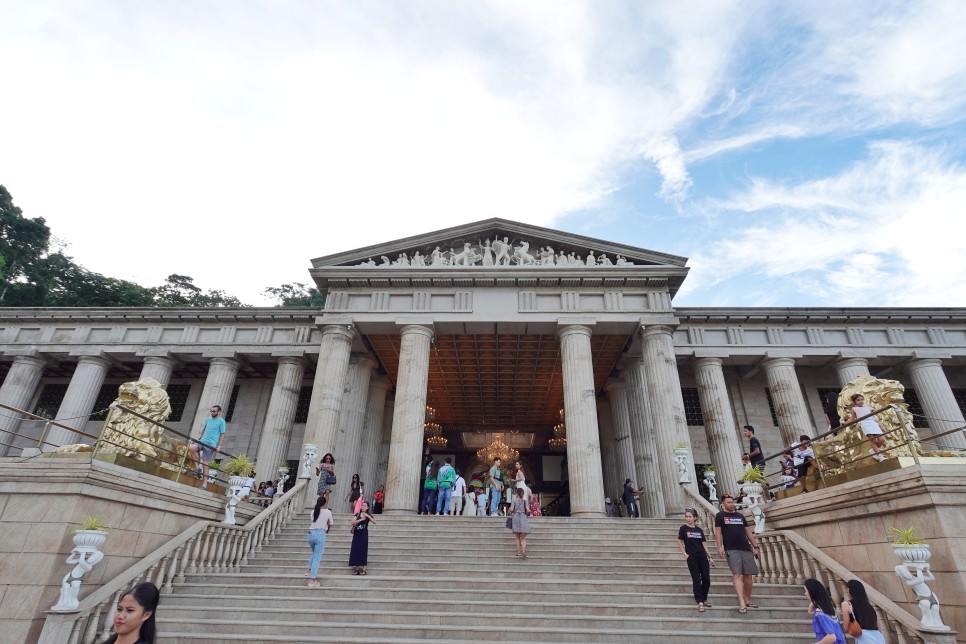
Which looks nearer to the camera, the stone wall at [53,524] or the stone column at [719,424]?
the stone wall at [53,524]

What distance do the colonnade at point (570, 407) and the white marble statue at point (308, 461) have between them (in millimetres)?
729

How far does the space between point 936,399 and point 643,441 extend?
1302 cm

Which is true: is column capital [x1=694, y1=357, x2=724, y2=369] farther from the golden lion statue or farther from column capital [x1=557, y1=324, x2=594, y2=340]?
the golden lion statue

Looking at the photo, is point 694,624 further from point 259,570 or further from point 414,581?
point 259,570

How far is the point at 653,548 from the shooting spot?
11555mm

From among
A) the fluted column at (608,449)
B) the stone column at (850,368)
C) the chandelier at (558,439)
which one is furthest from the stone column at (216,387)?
the stone column at (850,368)

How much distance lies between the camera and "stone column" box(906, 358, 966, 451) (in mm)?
20036

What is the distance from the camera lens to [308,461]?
613 inches

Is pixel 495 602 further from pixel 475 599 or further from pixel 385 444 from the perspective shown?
pixel 385 444

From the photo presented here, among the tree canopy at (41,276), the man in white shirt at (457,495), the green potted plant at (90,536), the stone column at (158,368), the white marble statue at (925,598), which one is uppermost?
the tree canopy at (41,276)

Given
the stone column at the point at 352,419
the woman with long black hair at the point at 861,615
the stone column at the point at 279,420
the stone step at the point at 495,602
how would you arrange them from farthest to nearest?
the stone column at the point at 279,420
the stone column at the point at 352,419
the stone step at the point at 495,602
the woman with long black hair at the point at 861,615

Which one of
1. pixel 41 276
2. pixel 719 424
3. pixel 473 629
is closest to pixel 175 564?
pixel 473 629

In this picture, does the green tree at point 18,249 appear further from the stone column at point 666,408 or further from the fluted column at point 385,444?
the stone column at point 666,408

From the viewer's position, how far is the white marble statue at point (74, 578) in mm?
6355
